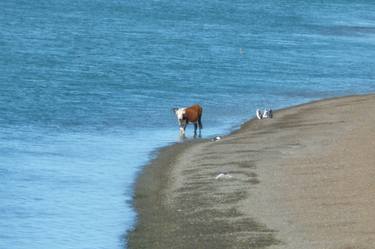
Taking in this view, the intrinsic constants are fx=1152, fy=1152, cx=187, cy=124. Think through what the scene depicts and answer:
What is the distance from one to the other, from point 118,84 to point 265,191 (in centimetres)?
2573

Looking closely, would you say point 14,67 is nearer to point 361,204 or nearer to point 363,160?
point 363,160

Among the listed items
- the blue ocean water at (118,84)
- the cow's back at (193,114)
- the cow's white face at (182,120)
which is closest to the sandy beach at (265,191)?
the blue ocean water at (118,84)

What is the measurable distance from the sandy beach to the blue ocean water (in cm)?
80

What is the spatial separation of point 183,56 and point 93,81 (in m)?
11.8

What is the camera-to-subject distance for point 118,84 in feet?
160

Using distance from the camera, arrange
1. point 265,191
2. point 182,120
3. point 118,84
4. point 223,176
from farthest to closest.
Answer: point 118,84
point 182,120
point 223,176
point 265,191

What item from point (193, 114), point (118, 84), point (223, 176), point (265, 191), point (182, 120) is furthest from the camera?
point (118, 84)

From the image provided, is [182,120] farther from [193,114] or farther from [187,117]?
[193,114]

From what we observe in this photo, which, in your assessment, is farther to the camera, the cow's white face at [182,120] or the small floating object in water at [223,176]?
the cow's white face at [182,120]

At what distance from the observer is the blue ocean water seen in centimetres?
2398

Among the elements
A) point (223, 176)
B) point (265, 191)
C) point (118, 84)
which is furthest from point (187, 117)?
point (118, 84)

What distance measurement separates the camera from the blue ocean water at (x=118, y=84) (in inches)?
944

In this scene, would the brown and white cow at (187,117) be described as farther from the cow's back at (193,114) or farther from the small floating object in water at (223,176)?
the small floating object in water at (223,176)

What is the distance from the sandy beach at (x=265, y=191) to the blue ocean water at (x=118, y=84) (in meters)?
0.80
